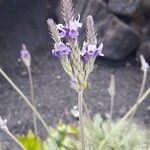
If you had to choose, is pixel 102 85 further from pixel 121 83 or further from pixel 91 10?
pixel 91 10

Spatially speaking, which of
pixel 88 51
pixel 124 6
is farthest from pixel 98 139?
pixel 124 6

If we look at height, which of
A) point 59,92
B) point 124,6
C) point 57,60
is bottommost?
point 59,92

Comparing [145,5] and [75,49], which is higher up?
[145,5]

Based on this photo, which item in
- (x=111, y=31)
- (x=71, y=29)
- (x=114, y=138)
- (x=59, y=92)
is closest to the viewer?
(x=71, y=29)

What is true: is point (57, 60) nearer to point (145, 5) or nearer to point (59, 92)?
point (59, 92)

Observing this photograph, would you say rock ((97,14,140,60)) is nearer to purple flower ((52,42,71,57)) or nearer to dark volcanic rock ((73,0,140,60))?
dark volcanic rock ((73,0,140,60))

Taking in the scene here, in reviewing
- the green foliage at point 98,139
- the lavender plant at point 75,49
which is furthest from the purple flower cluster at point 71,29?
the green foliage at point 98,139

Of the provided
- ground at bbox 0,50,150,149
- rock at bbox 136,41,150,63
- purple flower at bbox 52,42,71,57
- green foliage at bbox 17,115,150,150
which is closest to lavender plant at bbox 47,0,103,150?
purple flower at bbox 52,42,71,57

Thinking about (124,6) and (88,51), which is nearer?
(88,51)
